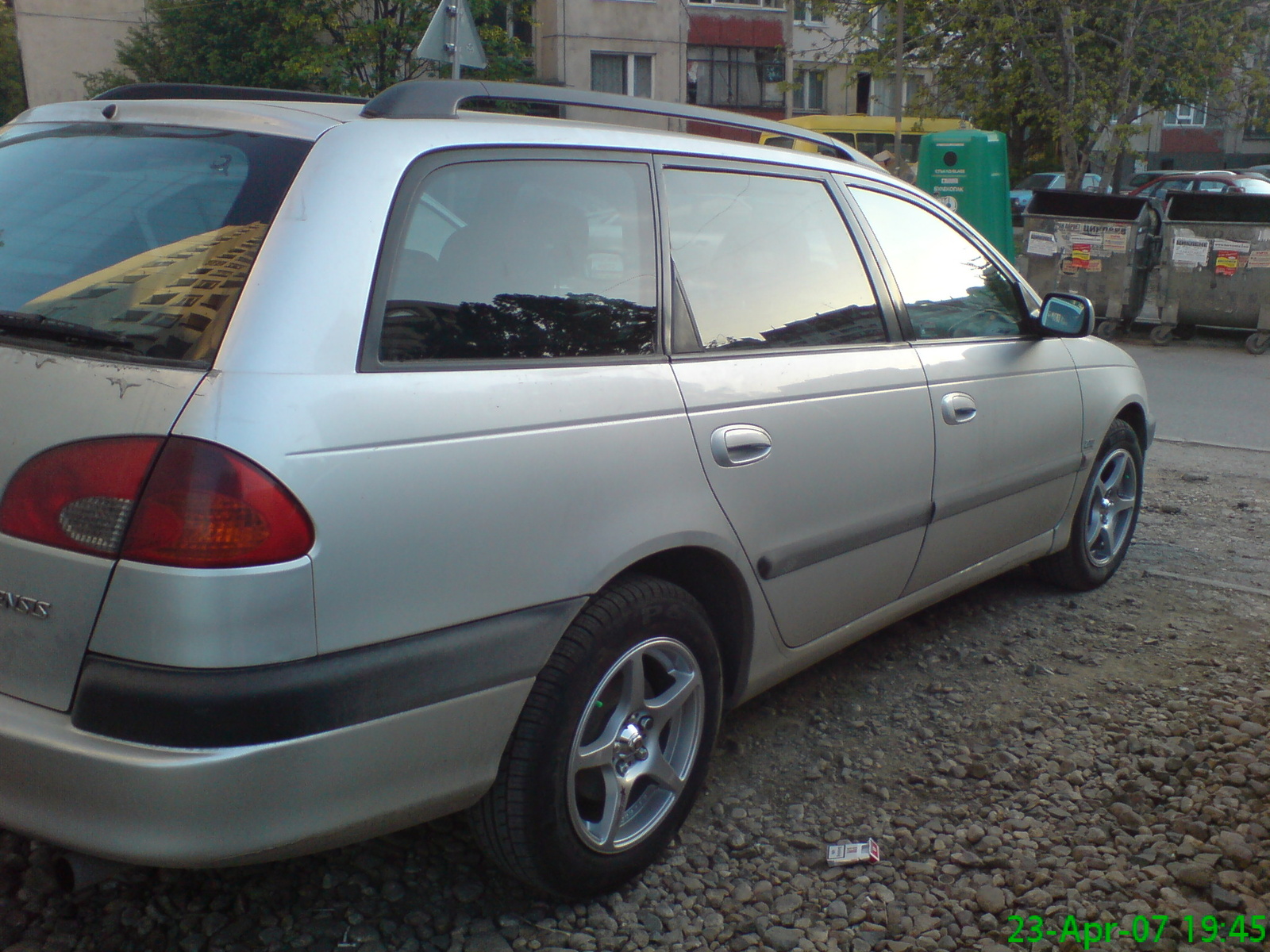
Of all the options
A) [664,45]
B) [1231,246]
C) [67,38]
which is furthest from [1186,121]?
[1231,246]

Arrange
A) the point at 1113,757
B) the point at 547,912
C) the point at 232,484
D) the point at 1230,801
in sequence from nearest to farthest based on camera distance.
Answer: the point at 232,484
the point at 547,912
the point at 1230,801
the point at 1113,757

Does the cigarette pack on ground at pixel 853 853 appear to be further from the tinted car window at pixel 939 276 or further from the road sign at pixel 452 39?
the road sign at pixel 452 39

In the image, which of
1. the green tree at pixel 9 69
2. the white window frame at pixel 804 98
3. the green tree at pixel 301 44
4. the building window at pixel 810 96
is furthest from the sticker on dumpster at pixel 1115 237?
the green tree at pixel 9 69

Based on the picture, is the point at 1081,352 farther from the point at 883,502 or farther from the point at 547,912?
the point at 547,912

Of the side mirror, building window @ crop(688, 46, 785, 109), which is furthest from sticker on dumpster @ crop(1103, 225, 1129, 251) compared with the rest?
building window @ crop(688, 46, 785, 109)

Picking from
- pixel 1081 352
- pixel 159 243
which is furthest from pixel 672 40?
pixel 159 243

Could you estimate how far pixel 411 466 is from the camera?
1958 millimetres

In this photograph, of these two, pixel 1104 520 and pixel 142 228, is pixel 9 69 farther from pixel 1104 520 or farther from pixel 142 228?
pixel 142 228

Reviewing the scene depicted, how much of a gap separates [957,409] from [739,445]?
3.54 feet

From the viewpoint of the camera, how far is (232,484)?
1.79m

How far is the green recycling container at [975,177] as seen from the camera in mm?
11984

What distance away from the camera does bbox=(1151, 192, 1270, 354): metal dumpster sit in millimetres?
11688

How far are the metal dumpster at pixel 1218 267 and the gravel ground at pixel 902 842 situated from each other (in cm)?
886

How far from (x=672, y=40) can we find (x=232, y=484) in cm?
3458
